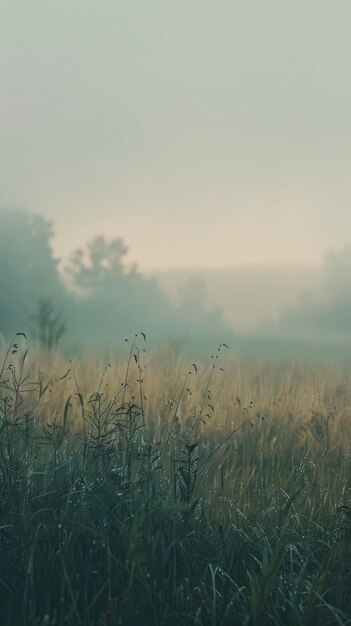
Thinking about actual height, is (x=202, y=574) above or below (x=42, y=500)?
below

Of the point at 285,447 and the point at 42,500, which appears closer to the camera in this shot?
the point at 42,500

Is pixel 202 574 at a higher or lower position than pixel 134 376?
lower

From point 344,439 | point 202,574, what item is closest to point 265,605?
point 202,574

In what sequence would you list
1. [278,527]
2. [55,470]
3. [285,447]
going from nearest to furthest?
[55,470]
[278,527]
[285,447]

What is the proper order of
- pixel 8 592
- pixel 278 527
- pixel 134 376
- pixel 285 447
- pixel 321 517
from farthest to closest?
pixel 134 376 < pixel 285 447 < pixel 321 517 < pixel 278 527 < pixel 8 592

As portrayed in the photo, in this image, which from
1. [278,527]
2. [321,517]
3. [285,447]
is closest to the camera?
[278,527]

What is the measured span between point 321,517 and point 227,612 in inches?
61.1

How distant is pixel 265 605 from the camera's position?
118 inches

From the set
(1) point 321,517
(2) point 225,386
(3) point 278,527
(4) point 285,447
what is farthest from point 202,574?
(2) point 225,386

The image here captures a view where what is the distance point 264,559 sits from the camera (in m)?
3.19

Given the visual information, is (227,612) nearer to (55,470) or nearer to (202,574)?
(202,574)

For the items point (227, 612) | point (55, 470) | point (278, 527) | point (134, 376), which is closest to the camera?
point (227, 612)

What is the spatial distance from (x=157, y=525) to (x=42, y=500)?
1.95 ft

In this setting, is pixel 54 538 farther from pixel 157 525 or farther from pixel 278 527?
pixel 278 527
